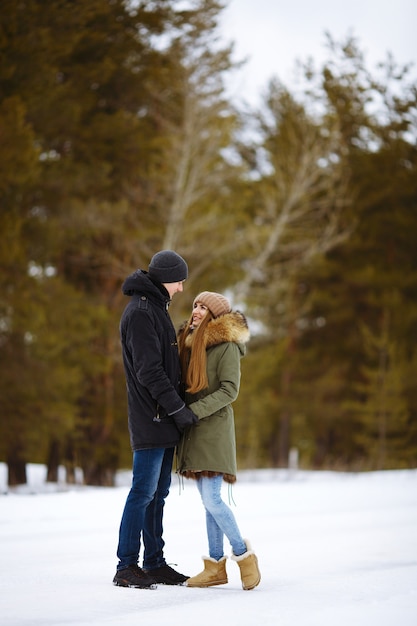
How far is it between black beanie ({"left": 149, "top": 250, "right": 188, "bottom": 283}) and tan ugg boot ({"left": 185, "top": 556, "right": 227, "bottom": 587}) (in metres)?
1.69

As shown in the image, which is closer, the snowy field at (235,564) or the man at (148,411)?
the snowy field at (235,564)

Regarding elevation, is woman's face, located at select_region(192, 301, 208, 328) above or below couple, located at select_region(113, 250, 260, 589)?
above

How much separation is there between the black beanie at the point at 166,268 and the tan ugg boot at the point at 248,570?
1.63 m

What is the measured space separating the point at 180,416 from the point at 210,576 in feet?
3.29

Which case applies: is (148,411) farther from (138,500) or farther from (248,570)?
(248,570)

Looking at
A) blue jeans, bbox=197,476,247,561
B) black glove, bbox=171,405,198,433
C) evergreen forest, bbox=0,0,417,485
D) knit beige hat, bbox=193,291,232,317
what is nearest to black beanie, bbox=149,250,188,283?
knit beige hat, bbox=193,291,232,317

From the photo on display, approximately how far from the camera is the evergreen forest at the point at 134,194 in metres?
15.8

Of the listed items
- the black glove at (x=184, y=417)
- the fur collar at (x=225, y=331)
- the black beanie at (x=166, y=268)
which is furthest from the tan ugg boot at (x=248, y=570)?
the black beanie at (x=166, y=268)

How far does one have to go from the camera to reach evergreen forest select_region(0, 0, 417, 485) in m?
15.8

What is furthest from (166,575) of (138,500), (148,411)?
(148,411)

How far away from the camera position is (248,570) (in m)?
4.96

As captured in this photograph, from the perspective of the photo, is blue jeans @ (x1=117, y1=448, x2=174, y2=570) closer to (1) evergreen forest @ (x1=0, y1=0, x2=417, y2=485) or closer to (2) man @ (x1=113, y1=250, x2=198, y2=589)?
(2) man @ (x1=113, y1=250, x2=198, y2=589)

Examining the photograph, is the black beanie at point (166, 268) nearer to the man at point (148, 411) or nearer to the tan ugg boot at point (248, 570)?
the man at point (148, 411)

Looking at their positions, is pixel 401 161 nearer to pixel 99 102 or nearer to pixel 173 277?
pixel 99 102
